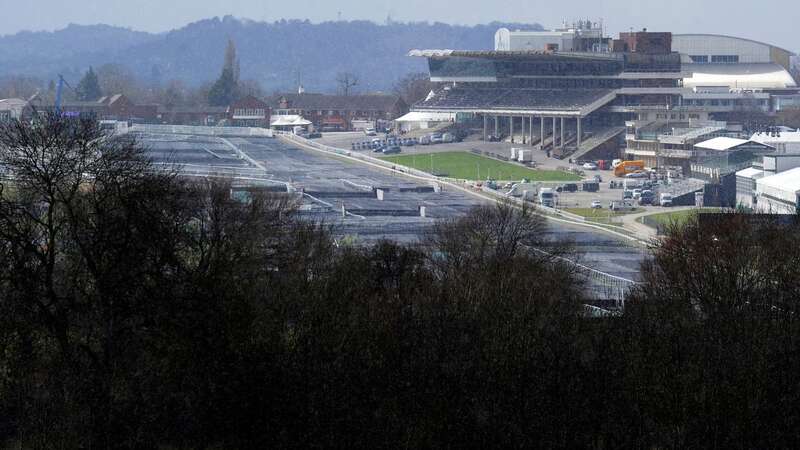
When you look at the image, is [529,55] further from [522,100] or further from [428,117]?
[428,117]

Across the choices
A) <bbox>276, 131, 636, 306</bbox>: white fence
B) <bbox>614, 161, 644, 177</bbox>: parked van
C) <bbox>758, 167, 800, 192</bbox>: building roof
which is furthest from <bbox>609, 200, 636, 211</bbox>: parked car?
<bbox>614, 161, 644, 177</bbox>: parked van

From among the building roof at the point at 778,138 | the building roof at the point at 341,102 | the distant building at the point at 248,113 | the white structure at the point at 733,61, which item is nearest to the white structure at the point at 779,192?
the building roof at the point at 778,138

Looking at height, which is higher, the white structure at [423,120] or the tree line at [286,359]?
the tree line at [286,359]

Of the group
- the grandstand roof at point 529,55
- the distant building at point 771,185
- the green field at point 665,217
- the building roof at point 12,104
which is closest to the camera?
the green field at point 665,217

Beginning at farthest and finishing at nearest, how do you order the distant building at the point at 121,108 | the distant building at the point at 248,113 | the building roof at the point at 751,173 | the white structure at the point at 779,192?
the distant building at the point at 121,108 → the distant building at the point at 248,113 → the building roof at the point at 751,173 → the white structure at the point at 779,192

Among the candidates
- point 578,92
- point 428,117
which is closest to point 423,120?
point 428,117

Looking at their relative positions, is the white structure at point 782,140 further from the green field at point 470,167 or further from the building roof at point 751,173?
the green field at point 470,167

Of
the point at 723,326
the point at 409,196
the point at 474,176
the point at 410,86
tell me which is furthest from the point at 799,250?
the point at 410,86
